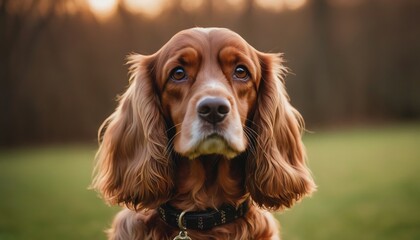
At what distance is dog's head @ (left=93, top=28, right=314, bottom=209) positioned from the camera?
351cm

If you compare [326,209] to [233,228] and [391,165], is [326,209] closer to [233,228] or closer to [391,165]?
[391,165]

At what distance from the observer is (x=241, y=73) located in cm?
367

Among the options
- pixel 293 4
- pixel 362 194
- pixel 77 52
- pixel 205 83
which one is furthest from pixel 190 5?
pixel 205 83

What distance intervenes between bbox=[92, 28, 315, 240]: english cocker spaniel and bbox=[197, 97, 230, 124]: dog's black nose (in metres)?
0.02

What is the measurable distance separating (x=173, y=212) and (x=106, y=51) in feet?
59.3

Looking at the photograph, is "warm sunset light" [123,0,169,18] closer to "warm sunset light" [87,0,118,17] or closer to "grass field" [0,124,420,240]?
"warm sunset light" [87,0,118,17]

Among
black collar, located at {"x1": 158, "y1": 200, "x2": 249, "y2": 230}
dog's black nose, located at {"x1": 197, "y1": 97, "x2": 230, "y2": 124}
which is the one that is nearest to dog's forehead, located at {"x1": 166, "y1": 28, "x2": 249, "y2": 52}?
dog's black nose, located at {"x1": 197, "y1": 97, "x2": 230, "y2": 124}

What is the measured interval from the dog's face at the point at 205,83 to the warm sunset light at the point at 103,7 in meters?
16.3

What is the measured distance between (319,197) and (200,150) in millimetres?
7633

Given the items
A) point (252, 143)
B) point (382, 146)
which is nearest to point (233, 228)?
point (252, 143)

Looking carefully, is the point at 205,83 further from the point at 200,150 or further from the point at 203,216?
the point at 203,216

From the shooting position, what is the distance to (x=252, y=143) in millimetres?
3754

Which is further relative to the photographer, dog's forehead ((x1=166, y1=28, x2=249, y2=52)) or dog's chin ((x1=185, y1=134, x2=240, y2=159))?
dog's forehead ((x1=166, y1=28, x2=249, y2=52))

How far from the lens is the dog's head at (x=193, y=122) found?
351 centimetres
